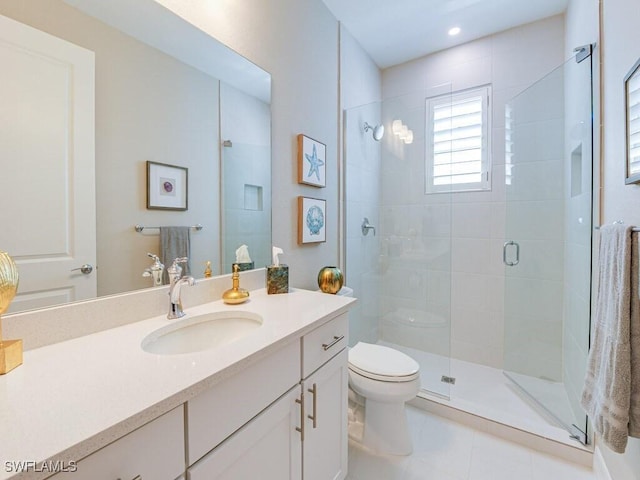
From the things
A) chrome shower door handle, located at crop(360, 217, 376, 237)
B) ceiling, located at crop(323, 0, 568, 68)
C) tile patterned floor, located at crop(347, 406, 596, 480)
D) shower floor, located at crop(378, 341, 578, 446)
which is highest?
ceiling, located at crop(323, 0, 568, 68)

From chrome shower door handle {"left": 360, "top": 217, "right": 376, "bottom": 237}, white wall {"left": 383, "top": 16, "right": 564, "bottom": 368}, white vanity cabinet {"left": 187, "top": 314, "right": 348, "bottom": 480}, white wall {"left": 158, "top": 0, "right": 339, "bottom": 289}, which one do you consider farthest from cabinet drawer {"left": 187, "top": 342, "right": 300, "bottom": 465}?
white wall {"left": 383, "top": 16, "right": 564, "bottom": 368}

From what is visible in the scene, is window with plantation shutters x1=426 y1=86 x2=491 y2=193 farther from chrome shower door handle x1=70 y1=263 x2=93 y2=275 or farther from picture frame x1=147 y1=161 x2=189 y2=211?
chrome shower door handle x1=70 y1=263 x2=93 y2=275

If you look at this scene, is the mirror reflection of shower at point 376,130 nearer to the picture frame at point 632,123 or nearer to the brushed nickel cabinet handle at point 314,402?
the picture frame at point 632,123

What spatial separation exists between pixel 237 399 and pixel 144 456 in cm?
23

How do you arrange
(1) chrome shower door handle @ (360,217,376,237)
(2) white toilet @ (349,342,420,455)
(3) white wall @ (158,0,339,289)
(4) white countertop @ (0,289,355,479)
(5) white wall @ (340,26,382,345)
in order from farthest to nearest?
1. (1) chrome shower door handle @ (360,217,376,237)
2. (5) white wall @ (340,26,382,345)
3. (2) white toilet @ (349,342,420,455)
4. (3) white wall @ (158,0,339,289)
5. (4) white countertop @ (0,289,355,479)

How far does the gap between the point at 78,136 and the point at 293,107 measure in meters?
1.15

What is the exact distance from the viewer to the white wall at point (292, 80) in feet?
4.50

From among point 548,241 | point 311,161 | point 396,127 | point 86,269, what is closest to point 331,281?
point 311,161

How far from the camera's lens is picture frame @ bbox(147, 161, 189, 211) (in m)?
1.05

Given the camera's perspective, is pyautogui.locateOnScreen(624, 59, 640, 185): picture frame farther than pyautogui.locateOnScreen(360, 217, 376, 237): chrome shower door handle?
No

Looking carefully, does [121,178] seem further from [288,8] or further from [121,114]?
[288,8]

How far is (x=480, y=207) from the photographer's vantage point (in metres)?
2.41

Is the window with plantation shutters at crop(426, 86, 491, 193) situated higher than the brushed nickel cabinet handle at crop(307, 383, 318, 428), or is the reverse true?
the window with plantation shutters at crop(426, 86, 491, 193)

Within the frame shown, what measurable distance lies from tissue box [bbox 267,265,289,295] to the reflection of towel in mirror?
388 millimetres
